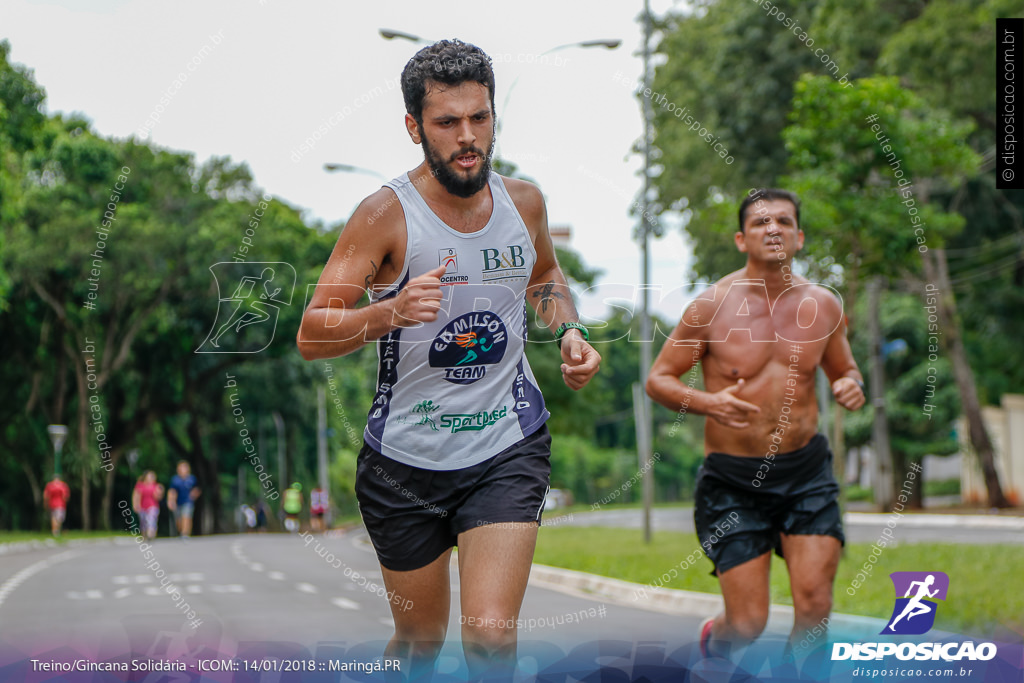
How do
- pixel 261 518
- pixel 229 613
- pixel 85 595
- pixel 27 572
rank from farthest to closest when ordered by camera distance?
1. pixel 261 518
2. pixel 27 572
3. pixel 85 595
4. pixel 229 613

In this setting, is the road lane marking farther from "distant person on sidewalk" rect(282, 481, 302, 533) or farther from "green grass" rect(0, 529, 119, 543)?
"green grass" rect(0, 529, 119, 543)

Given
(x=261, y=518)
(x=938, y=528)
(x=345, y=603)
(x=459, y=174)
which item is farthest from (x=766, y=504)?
(x=261, y=518)

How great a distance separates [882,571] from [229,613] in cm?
576

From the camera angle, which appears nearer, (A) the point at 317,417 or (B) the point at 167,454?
(A) the point at 317,417

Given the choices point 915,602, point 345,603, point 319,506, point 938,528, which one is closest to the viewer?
point 915,602

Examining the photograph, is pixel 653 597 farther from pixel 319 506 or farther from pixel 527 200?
pixel 319 506

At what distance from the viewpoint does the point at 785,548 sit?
488cm

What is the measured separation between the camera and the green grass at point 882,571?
7.51 meters

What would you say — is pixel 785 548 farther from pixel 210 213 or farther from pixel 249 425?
pixel 249 425

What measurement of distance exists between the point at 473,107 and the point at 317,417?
32.6 metres

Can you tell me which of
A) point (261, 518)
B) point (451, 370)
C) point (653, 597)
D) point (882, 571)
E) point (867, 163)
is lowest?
point (261, 518)

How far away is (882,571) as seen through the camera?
10703mm

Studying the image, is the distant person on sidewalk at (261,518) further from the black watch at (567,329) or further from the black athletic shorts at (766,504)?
the black watch at (567,329)

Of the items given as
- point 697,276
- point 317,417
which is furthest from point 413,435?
point 317,417
